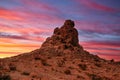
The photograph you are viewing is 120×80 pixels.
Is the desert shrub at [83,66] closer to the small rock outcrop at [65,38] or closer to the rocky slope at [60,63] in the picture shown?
the rocky slope at [60,63]

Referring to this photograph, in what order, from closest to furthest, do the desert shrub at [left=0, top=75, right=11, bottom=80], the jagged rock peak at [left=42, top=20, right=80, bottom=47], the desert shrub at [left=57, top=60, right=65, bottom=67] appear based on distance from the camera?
the desert shrub at [left=0, top=75, right=11, bottom=80] < the desert shrub at [left=57, top=60, right=65, bottom=67] < the jagged rock peak at [left=42, top=20, right=80, bottom=47]

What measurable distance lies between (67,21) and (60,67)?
18823 mm

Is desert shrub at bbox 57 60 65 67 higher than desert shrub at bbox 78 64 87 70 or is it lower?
higher

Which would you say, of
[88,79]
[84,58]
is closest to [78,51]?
[84,58]

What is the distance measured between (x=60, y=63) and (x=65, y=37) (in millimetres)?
12746

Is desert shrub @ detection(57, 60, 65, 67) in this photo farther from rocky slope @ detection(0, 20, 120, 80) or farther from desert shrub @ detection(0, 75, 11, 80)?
desert shrub @ detection(0, 75, 11, 80)

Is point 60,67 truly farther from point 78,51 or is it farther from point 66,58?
point 78,51

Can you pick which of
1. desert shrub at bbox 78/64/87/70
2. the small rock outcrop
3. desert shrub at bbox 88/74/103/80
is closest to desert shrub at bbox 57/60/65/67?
desert shrub at bbox 78/64/87/70

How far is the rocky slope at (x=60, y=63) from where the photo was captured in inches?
2019

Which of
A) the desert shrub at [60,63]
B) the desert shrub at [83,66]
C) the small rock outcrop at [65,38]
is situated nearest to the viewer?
the desert shrub at [60,63]

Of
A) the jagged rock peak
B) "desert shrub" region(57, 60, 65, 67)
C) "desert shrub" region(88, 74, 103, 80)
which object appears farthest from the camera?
the jagged rock peak

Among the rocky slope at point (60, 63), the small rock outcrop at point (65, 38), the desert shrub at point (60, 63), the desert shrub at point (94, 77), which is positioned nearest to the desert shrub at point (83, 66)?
the rocky slope at point (60, 63)

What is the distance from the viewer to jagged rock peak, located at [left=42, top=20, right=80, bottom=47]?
73.4m

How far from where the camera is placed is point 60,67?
60.2 m
